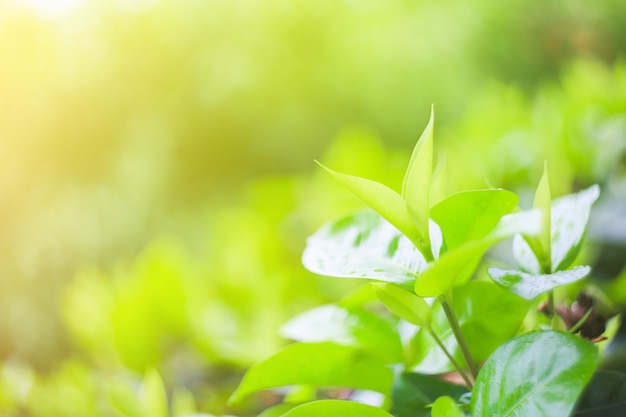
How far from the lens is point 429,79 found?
5.21 ft

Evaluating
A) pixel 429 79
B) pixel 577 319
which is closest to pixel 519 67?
pixel 429 79

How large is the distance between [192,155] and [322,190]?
759 millimetres

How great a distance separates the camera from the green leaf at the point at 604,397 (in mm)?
325

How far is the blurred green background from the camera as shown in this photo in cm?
72

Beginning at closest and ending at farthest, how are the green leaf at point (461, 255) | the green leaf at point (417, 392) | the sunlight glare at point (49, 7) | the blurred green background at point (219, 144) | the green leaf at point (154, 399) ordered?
the green leaf at point (461, 255)
the green leaf at point (417, 392)
the green leaf at point (154, 399)
the blurred green background at point (219, 144)
the sunlight glare at point (49, 7)

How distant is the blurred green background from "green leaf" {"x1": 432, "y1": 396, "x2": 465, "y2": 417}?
25cm

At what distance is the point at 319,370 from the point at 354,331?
0.11 ft

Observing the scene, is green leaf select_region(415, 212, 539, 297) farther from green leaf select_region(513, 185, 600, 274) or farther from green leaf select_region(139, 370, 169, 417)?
green leaf select_region(139, 370, 169, 417)

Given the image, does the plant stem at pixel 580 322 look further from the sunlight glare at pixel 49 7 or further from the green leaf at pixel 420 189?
the sunlight glare at pixel 49 7

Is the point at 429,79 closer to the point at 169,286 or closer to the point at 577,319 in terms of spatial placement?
the point at 169,286

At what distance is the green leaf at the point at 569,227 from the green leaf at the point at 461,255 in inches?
2.3

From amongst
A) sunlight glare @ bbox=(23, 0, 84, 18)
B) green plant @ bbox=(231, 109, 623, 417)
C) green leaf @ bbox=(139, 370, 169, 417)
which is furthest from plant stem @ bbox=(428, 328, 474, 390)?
sunlight glare @ bbox=(23, 0, 84, 18)

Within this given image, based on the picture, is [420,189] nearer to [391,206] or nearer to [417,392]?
[391,206]

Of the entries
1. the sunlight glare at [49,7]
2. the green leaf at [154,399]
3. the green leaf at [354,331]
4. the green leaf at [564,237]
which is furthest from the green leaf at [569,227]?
the sunlight glare at [49,7]
